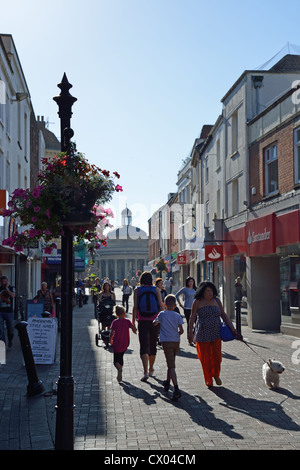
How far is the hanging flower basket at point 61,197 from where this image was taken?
235 inches

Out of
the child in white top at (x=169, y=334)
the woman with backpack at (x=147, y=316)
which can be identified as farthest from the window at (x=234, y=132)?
the child in white top at (x=169, y=334)

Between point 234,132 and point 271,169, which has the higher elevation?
point 234,132

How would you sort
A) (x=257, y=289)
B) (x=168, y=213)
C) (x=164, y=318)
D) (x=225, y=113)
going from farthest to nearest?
1. (x=168, y=213)
2. (x=225, y=113)
3. (x=257, y=289)
4. (x=164, y=318)

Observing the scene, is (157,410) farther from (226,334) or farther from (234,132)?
(234,132)

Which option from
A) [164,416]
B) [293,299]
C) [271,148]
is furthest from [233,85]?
[164,416]

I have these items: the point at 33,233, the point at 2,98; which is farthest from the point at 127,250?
the point at 33,233

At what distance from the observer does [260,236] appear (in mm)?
18812

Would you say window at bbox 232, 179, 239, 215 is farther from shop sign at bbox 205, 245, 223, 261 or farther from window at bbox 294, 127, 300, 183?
window at bbox 294, 127, 300, 183

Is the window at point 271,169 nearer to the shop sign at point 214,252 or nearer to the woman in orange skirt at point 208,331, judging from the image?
the shop sign at point 214,252

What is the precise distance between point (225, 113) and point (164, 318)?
16.7 m

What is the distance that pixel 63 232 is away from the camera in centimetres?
611

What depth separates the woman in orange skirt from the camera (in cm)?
943

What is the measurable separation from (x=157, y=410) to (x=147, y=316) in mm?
2951
